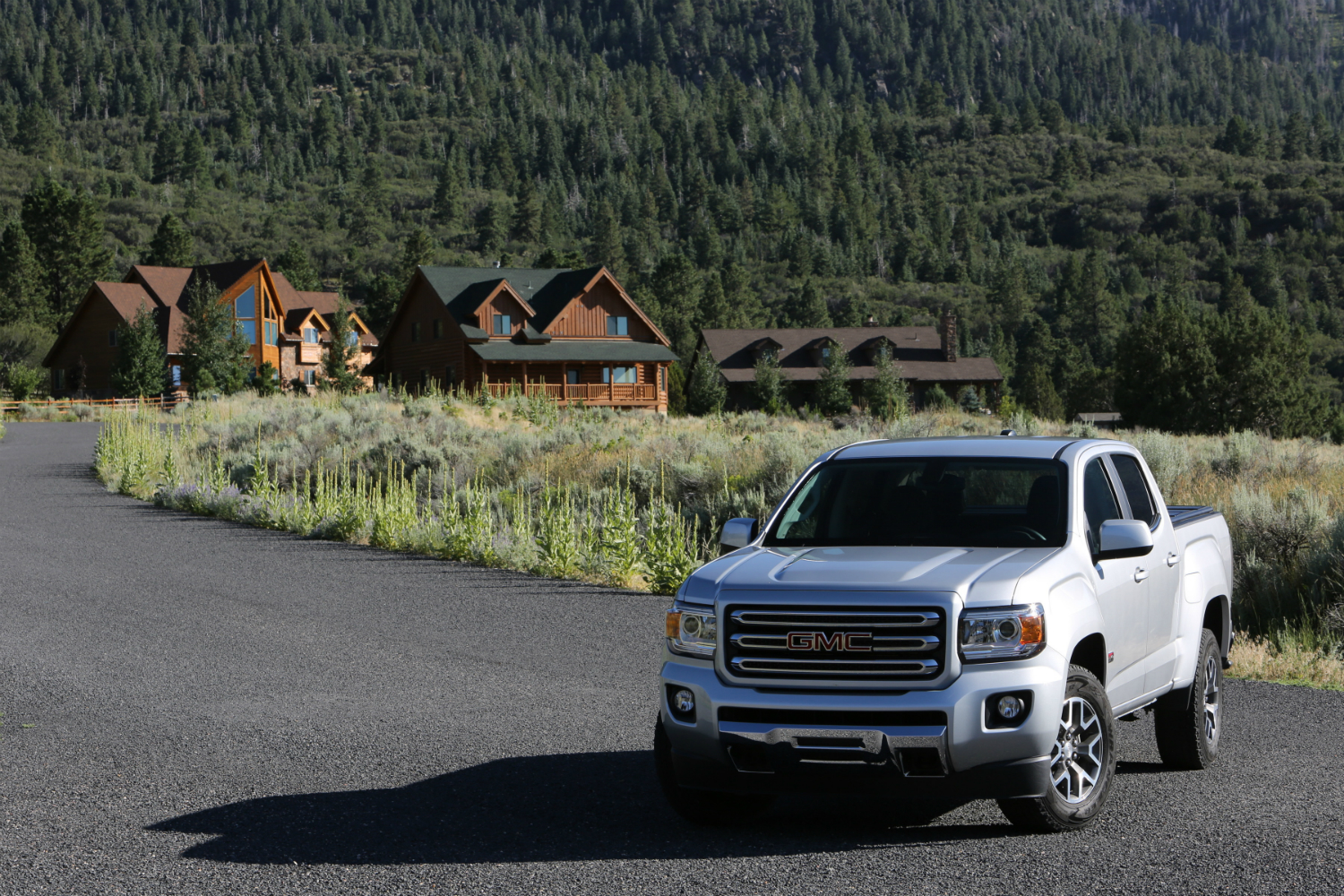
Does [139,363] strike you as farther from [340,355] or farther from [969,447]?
[969,447]

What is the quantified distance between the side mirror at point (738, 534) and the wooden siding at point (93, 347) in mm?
69776

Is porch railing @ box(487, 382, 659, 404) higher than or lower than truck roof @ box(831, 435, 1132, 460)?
lower

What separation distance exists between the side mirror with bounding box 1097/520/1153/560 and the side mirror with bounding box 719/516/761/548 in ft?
5.26

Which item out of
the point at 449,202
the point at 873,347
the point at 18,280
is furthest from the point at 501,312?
the point at 449,202

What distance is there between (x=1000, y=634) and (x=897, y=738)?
585 millimetres

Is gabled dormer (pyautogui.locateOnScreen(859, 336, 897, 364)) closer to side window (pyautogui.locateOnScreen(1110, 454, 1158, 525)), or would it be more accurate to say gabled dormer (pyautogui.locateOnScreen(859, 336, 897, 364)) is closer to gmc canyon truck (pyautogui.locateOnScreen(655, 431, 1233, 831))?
side window (pyautogui.locateOnScreen(1110, 454, 1158, 525))

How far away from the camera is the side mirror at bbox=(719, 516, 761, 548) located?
6.07 metres

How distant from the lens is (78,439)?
125 feet

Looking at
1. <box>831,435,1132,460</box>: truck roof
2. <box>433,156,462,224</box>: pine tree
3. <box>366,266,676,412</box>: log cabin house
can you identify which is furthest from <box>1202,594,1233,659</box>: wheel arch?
<box>433,156,462,224</box>: pine tree

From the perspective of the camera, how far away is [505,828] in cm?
557

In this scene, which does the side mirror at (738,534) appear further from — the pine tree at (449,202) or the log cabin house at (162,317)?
the pine tree at (449,202)

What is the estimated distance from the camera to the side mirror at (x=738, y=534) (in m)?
6.07

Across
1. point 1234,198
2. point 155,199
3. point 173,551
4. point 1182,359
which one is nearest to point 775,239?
point 1234,198

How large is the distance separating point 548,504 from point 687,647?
9.77 meters
